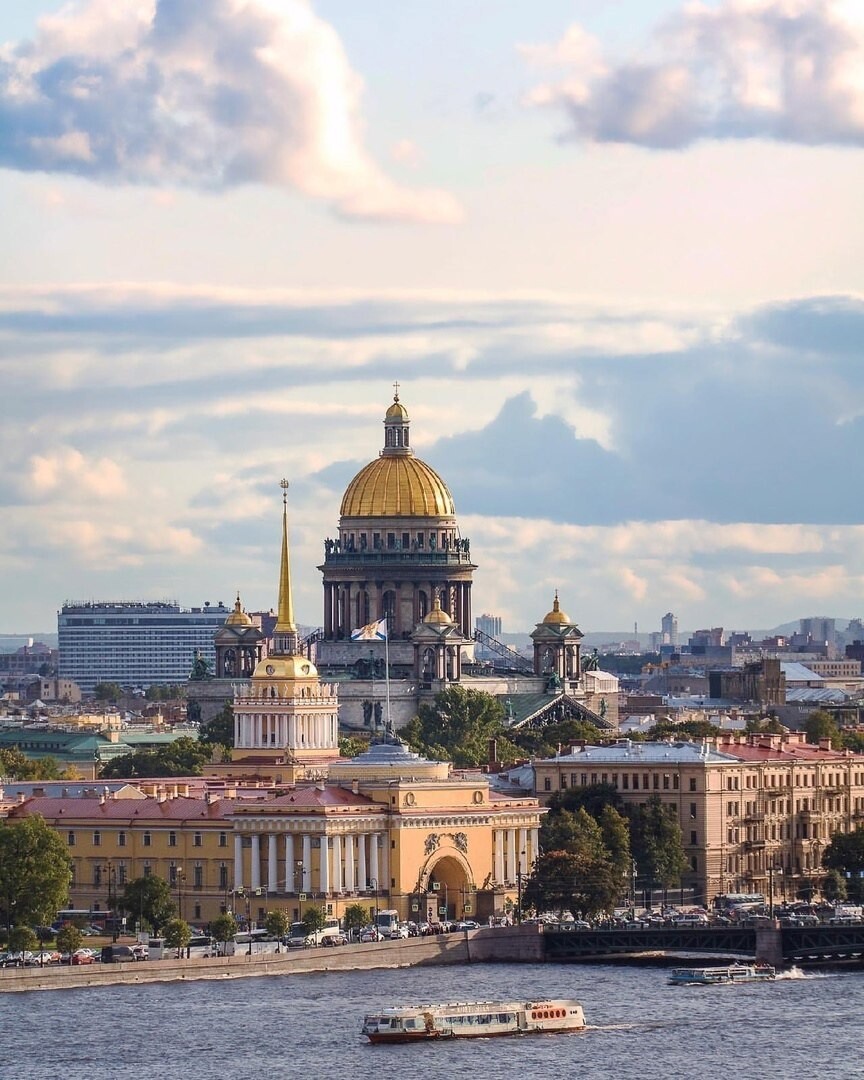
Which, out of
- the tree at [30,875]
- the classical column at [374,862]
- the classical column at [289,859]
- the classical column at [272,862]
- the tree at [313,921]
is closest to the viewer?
the tree at [30,875]

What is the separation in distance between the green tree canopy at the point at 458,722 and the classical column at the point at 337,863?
4385cm

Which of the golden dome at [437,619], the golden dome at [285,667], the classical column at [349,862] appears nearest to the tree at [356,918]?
the classical column at [349,862]

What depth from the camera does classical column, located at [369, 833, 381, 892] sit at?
108 meters

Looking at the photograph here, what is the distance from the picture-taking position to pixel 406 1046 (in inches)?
3391

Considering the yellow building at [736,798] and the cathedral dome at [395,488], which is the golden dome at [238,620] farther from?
the yellow building at [736,798]

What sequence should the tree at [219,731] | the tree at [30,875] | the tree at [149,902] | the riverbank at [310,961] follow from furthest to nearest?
the tree at [219,731], the tree at [149,902], the tree at [30,875], the riverbank at [310,961]

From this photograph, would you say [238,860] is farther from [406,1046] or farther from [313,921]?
[406,1046]

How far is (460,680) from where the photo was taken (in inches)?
6609

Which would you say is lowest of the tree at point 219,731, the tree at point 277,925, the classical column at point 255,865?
the tree at point 277,925

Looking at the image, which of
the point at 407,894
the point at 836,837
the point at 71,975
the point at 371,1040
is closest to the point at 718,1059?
the point at 371,1040

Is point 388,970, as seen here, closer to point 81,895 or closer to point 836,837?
point 81,895

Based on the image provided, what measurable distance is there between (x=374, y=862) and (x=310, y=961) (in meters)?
9.77

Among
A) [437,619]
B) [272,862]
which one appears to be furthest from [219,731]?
[272,862]

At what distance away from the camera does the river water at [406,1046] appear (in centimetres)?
8250
